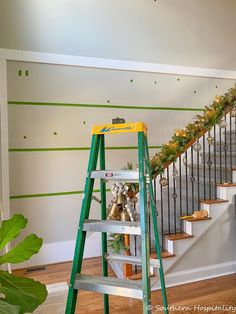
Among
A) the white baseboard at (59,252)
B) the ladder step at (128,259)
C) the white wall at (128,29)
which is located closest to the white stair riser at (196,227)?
the ladder step at (128,259)

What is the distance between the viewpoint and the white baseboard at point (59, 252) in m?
3.38

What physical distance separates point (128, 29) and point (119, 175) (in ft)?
10.6

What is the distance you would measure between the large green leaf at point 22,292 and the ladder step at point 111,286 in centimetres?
42

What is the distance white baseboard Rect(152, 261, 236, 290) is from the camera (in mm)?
2693

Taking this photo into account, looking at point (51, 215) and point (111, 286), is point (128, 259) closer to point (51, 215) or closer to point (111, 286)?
point (111, 286)

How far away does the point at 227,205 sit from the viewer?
294 cm

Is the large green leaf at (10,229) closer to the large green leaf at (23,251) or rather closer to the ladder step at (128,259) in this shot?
the large green leaf at (23,251)

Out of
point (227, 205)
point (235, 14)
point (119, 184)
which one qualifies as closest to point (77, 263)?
point (119, 184)

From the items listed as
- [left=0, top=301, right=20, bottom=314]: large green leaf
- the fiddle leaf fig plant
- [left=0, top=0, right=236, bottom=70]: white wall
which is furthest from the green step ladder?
[left=0, top=0, right=236, bottom=70]: white wall

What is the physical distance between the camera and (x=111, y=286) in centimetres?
132

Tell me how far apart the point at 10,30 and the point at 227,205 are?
3.51 metres

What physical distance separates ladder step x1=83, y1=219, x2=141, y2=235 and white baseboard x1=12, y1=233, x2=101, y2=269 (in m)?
2.29

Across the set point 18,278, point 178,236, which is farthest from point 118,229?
point 178,236

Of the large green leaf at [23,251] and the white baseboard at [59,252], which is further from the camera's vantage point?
the white baseboard at [59,252]
